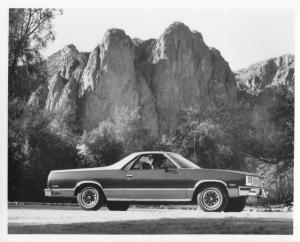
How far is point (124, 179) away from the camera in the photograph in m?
13.1

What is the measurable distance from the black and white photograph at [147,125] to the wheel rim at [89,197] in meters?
0.03

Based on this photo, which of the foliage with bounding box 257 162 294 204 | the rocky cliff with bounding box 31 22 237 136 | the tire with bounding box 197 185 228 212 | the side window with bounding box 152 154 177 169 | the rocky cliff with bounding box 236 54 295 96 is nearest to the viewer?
the tire with bounding box 197 185 228 212

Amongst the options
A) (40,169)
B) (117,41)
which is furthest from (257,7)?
(40,169)

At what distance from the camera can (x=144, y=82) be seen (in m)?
16.7

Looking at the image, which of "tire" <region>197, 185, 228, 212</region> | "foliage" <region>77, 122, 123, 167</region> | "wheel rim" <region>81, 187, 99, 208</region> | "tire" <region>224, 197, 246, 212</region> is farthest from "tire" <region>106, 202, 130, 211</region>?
"tire" <region>224, 197, 246, 212</region>

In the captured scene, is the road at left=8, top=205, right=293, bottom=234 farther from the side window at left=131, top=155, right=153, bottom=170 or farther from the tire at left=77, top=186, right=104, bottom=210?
the side window at left=131, top=155, right=153, bottom=170

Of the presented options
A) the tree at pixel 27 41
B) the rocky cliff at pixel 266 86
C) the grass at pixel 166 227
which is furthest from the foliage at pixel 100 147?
the rocky cliff at pixel 266 86

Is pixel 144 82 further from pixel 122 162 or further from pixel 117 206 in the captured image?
pixel 117 206

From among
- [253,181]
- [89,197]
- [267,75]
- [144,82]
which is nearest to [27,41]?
[144,82]

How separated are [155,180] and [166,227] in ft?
3.28

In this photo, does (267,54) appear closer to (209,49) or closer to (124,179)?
(209,49)

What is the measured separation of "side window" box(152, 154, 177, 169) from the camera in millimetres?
12947

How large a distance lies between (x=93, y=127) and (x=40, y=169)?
61.6 inches

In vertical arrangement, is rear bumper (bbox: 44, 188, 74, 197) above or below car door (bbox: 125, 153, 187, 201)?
below
